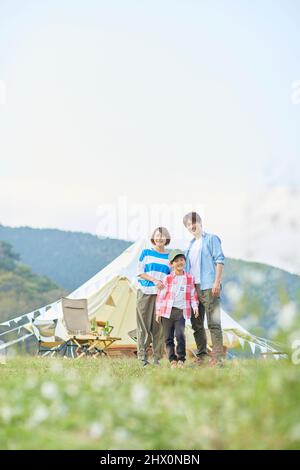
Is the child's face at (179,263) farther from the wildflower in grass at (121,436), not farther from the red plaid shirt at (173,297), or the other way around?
the wildflower in grass at (121,436)

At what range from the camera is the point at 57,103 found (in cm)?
2291

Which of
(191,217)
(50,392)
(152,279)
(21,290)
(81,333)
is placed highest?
(21,290)

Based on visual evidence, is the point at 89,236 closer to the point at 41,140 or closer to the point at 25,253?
the point at 25,253

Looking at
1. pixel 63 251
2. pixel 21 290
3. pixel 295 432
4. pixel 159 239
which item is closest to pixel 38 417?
pixel 295 432

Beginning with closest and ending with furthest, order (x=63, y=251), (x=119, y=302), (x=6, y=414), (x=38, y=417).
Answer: (x=38, y=417), (x=6, y=414), (x=119, y=302), (x=63, y=251)

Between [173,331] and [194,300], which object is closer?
[194,300]

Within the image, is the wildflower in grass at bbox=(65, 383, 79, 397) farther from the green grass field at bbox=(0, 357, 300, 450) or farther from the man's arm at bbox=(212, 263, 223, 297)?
the man's arm at bbox=(212, 263, 223, 297)

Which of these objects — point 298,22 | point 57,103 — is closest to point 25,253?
point 57,103

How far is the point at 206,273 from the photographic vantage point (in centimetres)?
585

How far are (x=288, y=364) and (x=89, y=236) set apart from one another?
2750 cm

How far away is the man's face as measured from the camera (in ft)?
19.4

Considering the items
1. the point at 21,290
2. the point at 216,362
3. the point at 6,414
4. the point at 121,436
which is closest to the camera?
the point at 121,436

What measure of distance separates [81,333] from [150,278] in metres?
3.30

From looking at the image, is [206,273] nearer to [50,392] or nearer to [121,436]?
[50,392]
